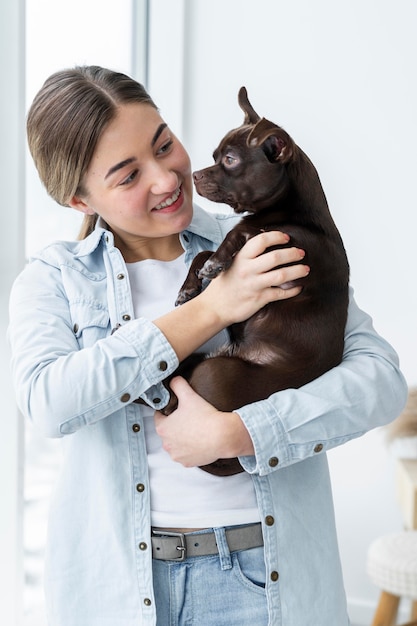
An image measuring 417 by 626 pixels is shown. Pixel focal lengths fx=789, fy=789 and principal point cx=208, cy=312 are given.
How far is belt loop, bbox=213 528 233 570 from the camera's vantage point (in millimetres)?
1180

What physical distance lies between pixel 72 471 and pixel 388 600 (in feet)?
6.28

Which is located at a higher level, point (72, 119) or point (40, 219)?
point (40, 219)

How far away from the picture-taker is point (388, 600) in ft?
9.20

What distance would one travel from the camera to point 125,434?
4.09 feet

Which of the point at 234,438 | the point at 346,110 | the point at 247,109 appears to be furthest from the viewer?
the point at 346,110

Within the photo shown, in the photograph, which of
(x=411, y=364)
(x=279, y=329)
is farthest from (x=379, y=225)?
(x=279, y=329)

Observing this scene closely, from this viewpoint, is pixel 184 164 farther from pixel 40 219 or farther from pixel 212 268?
pixel 40 219

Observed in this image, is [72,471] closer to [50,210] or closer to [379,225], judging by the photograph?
[50,210]

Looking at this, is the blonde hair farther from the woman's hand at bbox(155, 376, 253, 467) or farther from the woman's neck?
the woman's hand at bbox(155, 376, 253, 467)

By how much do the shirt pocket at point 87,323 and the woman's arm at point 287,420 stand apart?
166mm

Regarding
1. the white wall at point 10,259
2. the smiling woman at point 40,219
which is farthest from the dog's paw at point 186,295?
the smiling woman at point 40,219

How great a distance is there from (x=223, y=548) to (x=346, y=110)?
227 cm

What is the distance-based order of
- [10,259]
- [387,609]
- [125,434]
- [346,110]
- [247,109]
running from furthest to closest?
[346,110], [387,609], [10,259], [247,109], [125,434]

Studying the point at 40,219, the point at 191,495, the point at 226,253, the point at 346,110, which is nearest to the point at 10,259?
the point at 40,219
